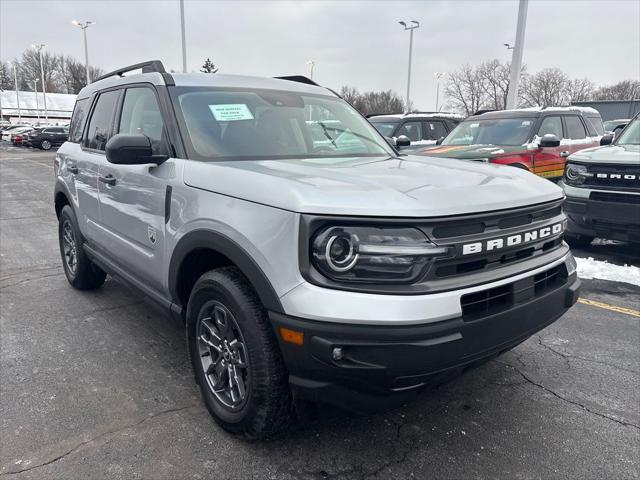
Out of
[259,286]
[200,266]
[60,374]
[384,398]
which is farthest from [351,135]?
[60,374]

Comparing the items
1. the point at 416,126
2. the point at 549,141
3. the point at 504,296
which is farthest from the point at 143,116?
the point at 416,126

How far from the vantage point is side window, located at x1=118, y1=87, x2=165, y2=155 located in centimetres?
330

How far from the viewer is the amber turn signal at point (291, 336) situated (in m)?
2.11

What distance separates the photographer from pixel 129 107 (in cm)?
380

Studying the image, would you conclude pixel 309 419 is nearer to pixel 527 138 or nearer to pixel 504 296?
pixel 504 296

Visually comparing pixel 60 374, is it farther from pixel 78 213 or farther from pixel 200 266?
pixel 78 213

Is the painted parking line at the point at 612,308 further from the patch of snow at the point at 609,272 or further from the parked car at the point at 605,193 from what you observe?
the parked car at the point at 605,193

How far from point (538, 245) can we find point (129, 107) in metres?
2.95

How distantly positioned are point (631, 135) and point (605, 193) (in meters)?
1.79

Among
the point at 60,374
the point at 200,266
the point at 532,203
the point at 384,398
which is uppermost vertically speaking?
the point at 532,203

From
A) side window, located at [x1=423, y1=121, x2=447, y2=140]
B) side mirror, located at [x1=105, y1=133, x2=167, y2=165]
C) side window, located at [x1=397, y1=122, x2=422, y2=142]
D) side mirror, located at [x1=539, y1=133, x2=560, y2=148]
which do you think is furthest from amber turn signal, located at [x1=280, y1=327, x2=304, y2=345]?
side window, located at [x1=423, y1=121, x2=447, y2=140]

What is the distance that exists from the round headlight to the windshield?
1.17m

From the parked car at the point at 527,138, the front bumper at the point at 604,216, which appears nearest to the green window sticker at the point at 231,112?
the front bumper at the point at 604,216

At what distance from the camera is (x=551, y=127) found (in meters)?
9.01
